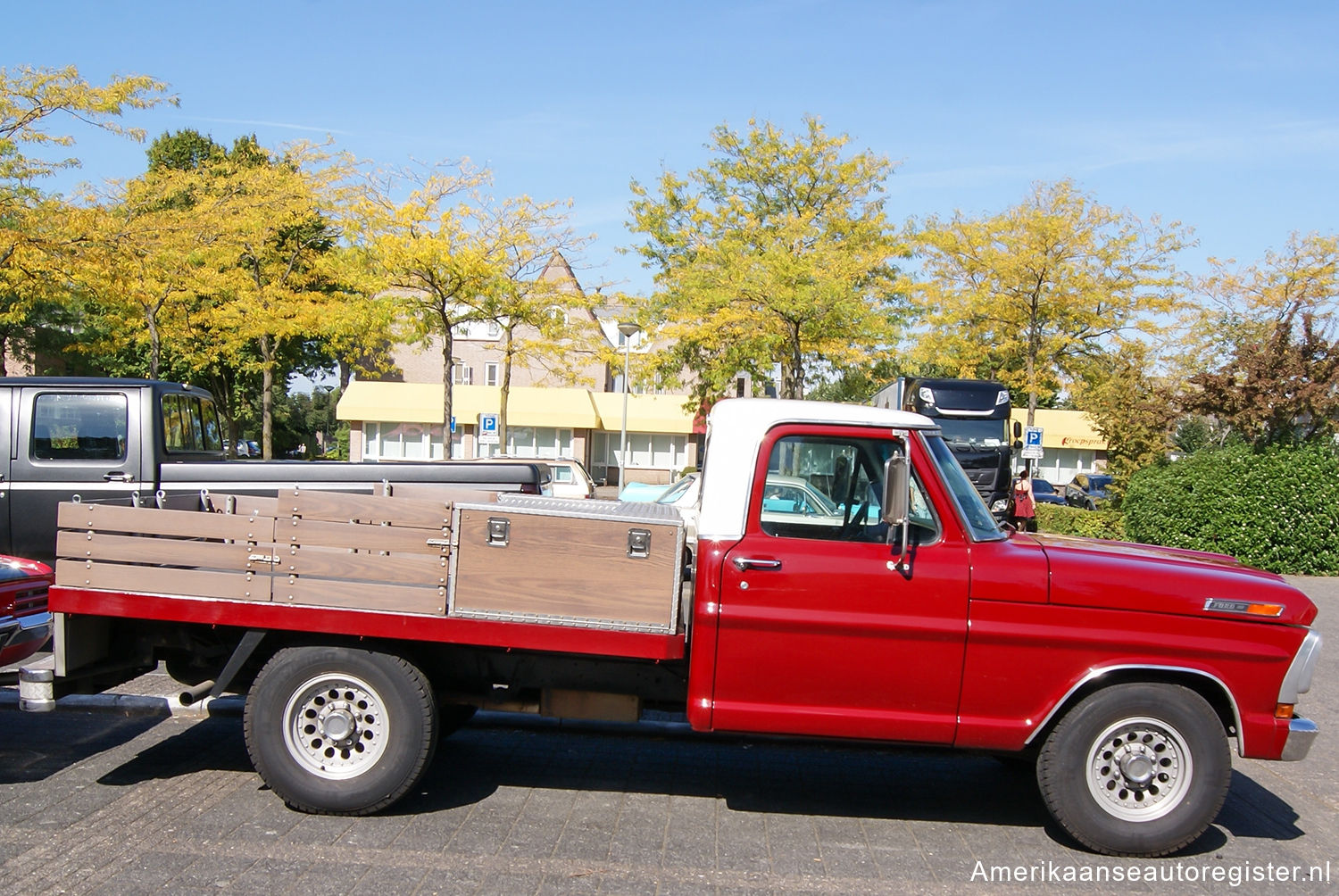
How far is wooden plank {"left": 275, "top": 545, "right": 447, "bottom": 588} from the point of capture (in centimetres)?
479

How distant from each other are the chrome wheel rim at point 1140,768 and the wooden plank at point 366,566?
10.6 ft

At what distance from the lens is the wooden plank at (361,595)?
4773 millimetres

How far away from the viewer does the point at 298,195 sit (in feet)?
87.6

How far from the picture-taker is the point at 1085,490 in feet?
127

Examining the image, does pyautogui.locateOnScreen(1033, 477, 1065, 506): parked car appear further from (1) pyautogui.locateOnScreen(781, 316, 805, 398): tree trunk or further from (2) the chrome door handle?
(2) the chrome door handle

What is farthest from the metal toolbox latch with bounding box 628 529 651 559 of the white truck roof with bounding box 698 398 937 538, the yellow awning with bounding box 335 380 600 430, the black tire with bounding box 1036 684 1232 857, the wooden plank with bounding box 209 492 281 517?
the yellow awning with bounding box 335 380 600 430

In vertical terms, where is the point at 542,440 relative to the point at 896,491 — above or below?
below

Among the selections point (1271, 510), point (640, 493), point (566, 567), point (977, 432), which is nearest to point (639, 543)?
point (566, 567)

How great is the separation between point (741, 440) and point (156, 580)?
Result: 2914mm

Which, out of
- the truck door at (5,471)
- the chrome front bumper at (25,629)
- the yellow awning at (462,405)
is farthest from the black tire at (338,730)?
the yellow awning at (462,405)

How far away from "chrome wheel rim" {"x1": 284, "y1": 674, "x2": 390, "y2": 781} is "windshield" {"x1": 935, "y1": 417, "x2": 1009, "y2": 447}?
55.5 feet

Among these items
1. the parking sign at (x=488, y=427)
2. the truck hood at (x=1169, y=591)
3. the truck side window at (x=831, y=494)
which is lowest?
the parking sign at (x=488, y=427)

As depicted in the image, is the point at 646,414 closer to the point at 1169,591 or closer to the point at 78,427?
the point at 78,427

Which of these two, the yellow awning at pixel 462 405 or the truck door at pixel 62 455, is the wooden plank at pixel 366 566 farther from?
the yellow awning at pixel 462 405
